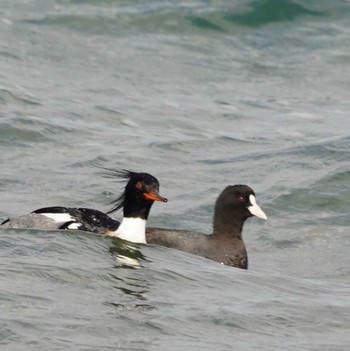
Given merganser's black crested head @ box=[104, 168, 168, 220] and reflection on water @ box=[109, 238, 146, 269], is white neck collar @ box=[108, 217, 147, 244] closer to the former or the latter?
merganser's black crested head @ box=[104, 168, 168, 220]

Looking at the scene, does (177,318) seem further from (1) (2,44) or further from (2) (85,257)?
(1) (2,44)

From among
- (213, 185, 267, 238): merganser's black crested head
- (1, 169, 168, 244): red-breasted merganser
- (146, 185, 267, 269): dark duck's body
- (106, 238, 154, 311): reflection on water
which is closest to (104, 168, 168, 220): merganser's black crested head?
(1, 169, 168, 244): red-breasted merganser

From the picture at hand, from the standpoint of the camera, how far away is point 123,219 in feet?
42.6

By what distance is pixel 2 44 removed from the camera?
72.3 ft

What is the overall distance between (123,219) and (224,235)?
1.10m

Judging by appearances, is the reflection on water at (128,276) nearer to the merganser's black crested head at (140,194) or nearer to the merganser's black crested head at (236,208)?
the merganser's black crested head at (140,194)

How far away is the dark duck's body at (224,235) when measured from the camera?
12992 mm

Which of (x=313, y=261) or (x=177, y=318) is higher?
(x=177, y=318)

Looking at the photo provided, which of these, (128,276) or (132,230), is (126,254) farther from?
(128,276)

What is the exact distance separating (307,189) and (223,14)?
7.94 meters

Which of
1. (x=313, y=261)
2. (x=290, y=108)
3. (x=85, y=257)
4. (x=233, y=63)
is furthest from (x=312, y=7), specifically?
(x=85, y=257)

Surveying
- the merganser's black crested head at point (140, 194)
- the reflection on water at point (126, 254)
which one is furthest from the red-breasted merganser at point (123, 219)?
the reflection on water at point (126, 254)

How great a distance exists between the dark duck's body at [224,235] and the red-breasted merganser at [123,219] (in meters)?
0.30

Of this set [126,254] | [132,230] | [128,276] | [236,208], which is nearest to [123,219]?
[132,230]
